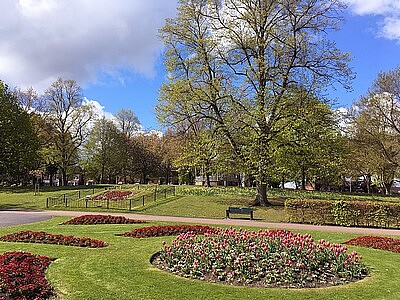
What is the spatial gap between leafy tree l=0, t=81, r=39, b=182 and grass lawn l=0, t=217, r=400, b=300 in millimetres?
31623

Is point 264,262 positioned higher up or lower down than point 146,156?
lower down

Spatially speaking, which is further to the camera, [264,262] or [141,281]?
[264,262]

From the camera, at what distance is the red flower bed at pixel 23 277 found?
7199 mm

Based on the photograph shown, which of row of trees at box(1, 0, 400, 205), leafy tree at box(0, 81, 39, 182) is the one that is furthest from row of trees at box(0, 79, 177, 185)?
row of trees at box(1, 0, 400, 205)

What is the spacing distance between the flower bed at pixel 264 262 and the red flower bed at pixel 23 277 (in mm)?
2767

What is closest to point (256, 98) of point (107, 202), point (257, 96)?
point (257, 96)

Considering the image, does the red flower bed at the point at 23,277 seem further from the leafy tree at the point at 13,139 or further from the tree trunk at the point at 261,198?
the leafy tree at the point at 13,139

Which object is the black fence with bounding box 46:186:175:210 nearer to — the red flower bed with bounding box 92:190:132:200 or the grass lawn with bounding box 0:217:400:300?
the red flower bed with bounding box 92:190:132:200

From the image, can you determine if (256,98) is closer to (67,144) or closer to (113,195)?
(113,195)

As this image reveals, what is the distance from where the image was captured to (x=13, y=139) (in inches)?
1610

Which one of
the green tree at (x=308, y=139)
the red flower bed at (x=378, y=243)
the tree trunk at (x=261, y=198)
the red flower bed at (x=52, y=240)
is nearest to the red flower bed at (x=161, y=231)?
the red flower bed at (x=52, y=240)

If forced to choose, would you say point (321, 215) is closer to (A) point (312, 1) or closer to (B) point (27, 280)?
(A) point (312, 1)

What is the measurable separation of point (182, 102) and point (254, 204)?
28.5 feet

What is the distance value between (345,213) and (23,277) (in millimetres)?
16875
